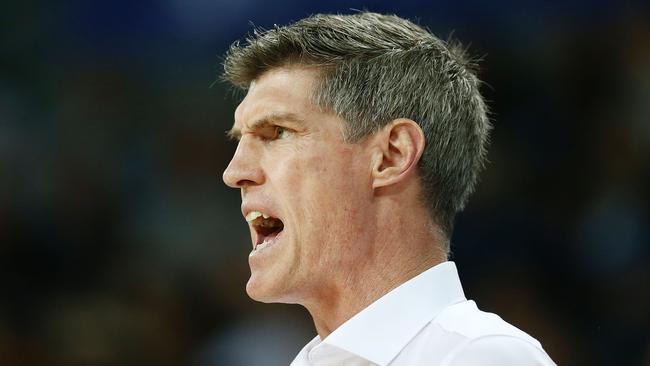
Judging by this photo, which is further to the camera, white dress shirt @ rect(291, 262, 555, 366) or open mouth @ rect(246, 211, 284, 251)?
open mouth @ rect(246, 211, 284, 251)

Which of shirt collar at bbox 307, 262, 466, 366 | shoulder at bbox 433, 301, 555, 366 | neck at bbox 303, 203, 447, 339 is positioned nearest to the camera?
shoulder at bbox 433, 301, 555, 366

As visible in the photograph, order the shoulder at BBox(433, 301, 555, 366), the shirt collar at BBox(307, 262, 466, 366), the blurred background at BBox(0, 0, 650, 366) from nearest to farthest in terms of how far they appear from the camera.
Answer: the shoulder at BBox(433, 301, 555, 366) < the shirt collar at BBox(307, 262, 466, 366) < the blurred background at BBox(0, 0, 650, 366)

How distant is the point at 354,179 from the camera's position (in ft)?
4.54

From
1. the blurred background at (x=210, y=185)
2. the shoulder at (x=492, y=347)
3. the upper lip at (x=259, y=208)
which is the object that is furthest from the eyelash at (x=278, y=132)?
the blurred background at (x=210, y=185)

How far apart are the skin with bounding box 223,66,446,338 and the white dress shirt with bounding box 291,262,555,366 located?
2.1 inches

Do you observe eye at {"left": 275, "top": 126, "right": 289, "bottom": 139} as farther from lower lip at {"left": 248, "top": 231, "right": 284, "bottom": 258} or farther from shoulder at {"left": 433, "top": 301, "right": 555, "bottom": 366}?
shoulder at {"left": 433, "top": 301, "right": 555, "bottom": 366}

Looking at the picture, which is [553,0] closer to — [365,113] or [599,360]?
[599,360]

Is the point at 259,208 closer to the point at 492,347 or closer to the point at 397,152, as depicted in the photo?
the point at 397,152

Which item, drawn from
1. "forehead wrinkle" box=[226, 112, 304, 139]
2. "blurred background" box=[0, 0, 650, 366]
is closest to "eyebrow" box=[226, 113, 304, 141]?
"forehead wrinkle" box=[226, 112, 304, 139]

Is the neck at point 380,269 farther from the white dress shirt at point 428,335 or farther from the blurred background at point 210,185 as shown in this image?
the blurred background at point 210,185

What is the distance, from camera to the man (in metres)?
1.35

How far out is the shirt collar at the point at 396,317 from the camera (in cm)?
128

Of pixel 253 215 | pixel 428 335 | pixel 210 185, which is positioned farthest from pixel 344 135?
pixel 210 185

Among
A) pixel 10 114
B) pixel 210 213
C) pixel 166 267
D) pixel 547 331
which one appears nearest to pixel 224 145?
pixel 210 213
